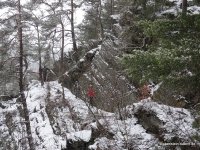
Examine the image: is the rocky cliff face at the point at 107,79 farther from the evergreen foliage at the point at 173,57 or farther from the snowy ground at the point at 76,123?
the evergreen foliage at the point at 173,57

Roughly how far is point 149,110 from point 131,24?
10.5 m

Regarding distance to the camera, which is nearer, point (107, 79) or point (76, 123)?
point (107, 79)

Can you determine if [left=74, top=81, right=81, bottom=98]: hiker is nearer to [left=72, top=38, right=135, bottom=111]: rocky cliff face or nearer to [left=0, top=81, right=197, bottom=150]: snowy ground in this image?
[left=0, top=81, right=197, bottom=150]: snowy ground

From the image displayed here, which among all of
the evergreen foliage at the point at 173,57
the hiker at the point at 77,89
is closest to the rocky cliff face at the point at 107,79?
the hiker at the point at 77,89

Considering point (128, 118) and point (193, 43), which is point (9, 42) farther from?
point (193, 43)

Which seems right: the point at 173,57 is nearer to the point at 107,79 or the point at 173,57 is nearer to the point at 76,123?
the point at 107,79

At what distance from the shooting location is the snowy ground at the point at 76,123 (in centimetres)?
1142

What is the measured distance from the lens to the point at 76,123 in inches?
755

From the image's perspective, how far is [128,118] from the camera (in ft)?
42.8

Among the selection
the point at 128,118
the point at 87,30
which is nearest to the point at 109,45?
the point at 128,118

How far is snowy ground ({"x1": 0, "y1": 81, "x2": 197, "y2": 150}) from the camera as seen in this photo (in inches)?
450

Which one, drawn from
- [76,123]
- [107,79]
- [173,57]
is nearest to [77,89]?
[76,123]

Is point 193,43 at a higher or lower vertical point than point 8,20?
lower

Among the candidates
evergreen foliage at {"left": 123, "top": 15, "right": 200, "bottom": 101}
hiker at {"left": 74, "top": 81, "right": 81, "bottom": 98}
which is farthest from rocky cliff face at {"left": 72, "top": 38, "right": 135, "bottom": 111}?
evergreen foliage at {"left": 123, "top": 15, "right": 200, "bottom": 101}
